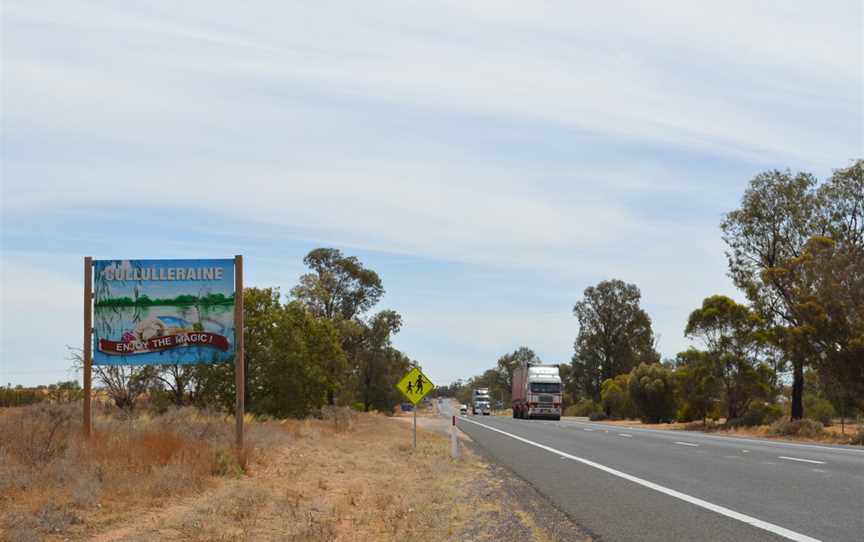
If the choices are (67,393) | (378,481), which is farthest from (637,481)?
(67,393)

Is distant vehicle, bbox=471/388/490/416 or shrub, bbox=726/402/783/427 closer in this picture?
shrub, bbox=726/402/783/427

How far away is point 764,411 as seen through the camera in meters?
46.1

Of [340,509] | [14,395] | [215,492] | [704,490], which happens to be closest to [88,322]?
[215,492]

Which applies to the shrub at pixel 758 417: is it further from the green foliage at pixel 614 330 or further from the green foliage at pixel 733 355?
the green foliage at pixel 614 330

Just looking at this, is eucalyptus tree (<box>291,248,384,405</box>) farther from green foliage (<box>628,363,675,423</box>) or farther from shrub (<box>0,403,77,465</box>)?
shrub (<box>0,403,77,465</box>)

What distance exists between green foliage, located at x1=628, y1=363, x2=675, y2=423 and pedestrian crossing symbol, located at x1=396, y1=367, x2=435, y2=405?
1515 inches

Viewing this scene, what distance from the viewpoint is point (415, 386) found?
2656 centimetres

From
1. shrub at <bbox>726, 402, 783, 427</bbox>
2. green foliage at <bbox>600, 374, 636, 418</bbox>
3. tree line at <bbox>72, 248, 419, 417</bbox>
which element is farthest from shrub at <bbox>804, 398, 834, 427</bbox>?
tree line at <bbox>72, 248, 419, 417</bbox>

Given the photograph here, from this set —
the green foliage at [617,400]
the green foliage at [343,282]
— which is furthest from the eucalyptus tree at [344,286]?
the green foliage at [617,400]

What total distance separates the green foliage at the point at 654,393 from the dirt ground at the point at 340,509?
44.4 m

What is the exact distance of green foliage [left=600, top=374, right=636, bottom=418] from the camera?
73.9 metres

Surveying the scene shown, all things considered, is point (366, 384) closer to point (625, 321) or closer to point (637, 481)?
point (625, 321)

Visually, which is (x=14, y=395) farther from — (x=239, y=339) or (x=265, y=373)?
(x=239, y=339)

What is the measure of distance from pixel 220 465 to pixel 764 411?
37.0 metres
